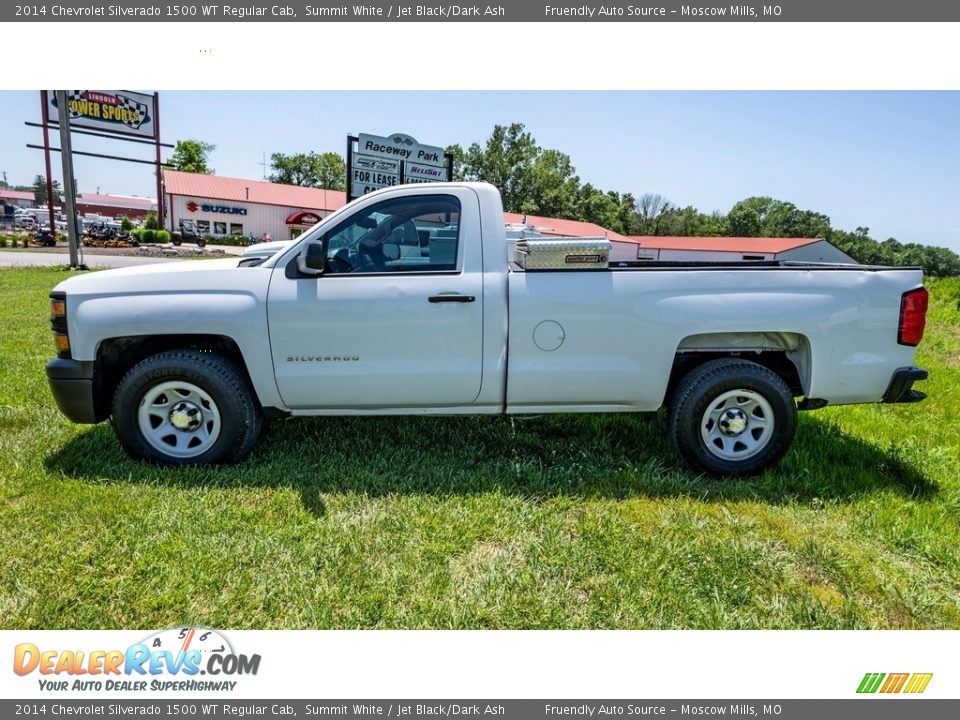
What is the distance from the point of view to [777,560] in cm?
295

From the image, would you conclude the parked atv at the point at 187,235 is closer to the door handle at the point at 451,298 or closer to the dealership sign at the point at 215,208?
the dealership sign at the point at 215,208

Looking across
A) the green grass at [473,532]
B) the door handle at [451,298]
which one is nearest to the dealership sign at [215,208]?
the green grass at [473,532]

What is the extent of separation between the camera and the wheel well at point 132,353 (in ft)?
12.3

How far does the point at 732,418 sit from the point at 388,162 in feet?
31.8

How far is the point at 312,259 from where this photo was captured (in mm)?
3426

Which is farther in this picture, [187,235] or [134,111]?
[187,235]

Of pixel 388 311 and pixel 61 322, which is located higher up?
pixel 388 311

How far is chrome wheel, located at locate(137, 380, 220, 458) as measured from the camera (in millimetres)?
3752

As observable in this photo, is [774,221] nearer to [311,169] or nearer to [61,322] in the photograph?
[311,169]

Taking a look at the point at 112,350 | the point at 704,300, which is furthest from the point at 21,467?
the point at 704,300

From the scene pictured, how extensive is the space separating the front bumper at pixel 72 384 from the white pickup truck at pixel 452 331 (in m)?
0.01

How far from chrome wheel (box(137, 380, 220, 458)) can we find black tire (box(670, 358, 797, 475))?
10.3 feet

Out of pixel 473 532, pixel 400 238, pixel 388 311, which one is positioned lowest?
pixel 473 532

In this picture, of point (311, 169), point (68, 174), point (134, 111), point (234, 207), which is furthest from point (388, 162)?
point (311, 169)
